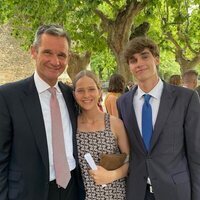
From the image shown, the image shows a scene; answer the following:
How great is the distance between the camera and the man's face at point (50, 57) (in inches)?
124

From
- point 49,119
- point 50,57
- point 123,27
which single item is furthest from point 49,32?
point 123,27

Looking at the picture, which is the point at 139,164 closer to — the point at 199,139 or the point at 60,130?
the point at 199,139

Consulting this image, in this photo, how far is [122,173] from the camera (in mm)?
3352

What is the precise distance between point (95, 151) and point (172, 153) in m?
0.67

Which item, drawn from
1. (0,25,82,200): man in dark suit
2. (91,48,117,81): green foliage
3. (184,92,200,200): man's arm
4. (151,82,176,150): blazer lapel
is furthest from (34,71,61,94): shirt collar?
(91,48,117,81): green foliage

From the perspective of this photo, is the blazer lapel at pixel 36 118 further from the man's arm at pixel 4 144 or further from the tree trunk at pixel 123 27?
the tree trunk at pixel 123 27

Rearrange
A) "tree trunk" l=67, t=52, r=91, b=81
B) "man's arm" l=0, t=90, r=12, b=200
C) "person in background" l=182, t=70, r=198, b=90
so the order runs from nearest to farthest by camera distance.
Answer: "man's arm" l=0, t=90, r=12, b=200, "person in background" l=182, t=70, r=198, b=90, "tree trunk" l=67, t=52, r=91, b=81

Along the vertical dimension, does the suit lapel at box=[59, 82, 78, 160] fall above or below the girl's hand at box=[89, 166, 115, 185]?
above

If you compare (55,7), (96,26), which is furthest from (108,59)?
(55,7)

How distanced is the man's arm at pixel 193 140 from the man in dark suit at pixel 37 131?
3.23 feet

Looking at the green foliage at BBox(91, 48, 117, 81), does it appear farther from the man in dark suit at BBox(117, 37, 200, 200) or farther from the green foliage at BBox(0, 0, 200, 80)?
the man in dark suit at BBox(117, 37, 200, 200)

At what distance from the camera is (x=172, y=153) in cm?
321

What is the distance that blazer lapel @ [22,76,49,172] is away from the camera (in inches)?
117

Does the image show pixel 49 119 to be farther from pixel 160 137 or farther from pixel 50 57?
pixel 160 137
